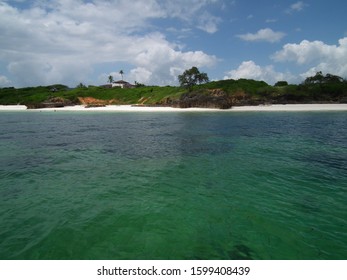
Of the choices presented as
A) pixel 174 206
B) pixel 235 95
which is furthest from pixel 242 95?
pixel 174 206

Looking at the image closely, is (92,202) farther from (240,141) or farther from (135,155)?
(240,141)

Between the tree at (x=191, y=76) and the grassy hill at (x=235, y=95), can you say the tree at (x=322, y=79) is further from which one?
the tree at (x=191, y=76)

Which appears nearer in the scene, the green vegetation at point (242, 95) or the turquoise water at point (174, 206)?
the turquoise water at point (174, 206)

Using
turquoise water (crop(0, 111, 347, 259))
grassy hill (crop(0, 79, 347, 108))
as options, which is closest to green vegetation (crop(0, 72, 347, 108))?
grassy hill (crop(0, 79, 347, 108))

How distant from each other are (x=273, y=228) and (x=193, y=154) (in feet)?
43.9

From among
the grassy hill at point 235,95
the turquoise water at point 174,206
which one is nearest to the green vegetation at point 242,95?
the grassy hill at point 235,95

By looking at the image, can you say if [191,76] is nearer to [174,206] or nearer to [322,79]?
[322,79]

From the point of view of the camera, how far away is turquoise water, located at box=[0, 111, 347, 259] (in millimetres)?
8297

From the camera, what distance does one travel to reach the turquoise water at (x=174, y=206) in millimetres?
8297

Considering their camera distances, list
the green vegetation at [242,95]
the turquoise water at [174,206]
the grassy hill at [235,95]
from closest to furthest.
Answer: the turquoise water at [174,206] < the green vegetation at [242,95] < the grassy hill at [235,95]

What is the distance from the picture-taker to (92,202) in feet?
39.3

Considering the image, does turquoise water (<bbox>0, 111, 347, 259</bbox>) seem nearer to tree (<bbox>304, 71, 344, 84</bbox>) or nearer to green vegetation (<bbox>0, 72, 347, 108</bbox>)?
green vegetation (<bbox>0, 72, 347, 108</bbox>)
